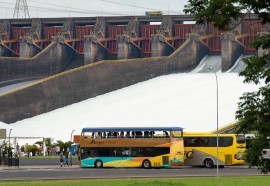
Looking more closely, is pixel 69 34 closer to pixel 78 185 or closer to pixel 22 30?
pixel 22 30

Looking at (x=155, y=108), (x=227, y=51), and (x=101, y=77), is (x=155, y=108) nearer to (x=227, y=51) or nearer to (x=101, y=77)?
(x=101, y=77)

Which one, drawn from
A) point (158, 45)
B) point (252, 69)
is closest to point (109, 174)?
point (252, 69)

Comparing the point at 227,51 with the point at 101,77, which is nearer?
the point at 227,51

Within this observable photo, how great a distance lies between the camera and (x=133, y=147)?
79188mm

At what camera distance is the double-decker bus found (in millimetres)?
78562

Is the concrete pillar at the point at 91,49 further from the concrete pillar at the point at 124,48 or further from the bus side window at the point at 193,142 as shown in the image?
the bus side window at the point at 193,142

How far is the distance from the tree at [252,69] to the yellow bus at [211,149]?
5069 cm

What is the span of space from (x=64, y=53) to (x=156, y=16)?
552 inches

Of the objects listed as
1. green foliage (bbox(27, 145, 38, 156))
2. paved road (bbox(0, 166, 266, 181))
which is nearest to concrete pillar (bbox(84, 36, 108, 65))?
green foliage (bbox(27, 145, 38, 156))

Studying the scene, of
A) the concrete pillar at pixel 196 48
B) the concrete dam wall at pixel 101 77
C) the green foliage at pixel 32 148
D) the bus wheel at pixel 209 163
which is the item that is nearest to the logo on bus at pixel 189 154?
the bus wheel at pixel 209 163

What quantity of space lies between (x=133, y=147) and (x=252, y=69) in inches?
2009

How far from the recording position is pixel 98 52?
133000 millimetres

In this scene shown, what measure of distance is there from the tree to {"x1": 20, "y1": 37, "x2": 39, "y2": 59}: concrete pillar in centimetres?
10737

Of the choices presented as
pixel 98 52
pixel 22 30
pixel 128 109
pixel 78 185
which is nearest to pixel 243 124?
pixel 78 185
